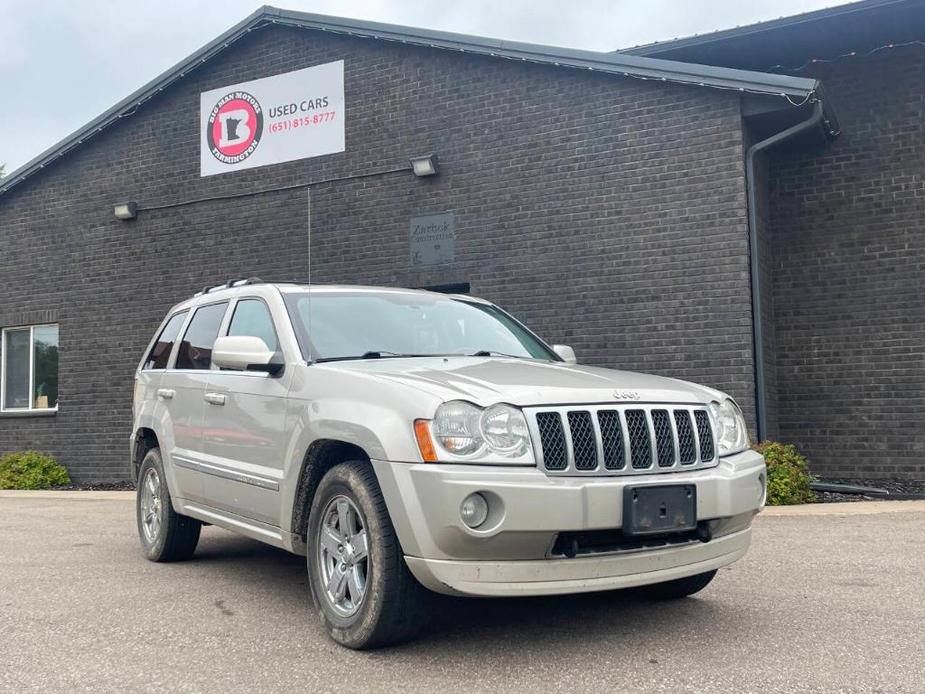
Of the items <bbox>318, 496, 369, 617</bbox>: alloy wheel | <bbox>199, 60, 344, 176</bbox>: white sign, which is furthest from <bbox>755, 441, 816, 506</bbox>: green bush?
<bbox>199, 60, 344, 176</bbox>: white sign

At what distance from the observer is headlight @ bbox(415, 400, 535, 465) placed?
3773mm

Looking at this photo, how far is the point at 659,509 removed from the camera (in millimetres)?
3910

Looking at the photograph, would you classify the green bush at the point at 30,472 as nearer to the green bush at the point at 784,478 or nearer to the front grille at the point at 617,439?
the green bush at the point at 784,478

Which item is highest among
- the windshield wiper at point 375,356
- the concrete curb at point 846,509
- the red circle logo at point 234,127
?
the red circle logo at point 234,127

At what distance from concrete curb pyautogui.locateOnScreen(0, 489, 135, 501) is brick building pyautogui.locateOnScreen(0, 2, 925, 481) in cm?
107

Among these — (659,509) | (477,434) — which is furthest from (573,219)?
(477,434)

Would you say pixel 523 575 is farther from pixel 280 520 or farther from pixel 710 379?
pixel 710 379

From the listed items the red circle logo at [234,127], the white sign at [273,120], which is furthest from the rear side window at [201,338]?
the red circle logo at [234,127]

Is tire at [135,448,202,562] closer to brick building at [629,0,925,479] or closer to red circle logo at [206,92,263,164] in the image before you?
brick building at [629,0,925,479]

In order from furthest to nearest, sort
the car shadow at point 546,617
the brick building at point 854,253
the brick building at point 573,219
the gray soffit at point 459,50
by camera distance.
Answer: the brick building at point 854,253, the brick building at point 573,219, the gray soffit at point 459,50, the car shadow at point 546,617

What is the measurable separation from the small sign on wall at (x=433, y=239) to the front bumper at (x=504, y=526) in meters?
8.19

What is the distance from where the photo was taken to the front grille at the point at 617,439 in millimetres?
3836

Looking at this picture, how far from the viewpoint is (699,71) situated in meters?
10.1

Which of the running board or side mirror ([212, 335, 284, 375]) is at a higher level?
side mirror ([212, 335, 284, 375])
